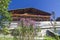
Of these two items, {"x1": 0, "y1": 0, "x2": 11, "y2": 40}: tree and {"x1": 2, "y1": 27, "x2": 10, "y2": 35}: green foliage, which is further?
{"x1": 0, "y1": 0, "x2": 11, "y2": 40}: tree

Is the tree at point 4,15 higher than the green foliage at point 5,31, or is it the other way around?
the tree at point 4,15

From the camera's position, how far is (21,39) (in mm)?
6000

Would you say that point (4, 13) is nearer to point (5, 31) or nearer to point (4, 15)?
point (4, 15)

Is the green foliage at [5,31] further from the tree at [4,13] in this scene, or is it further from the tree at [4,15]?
the tree at [4,13]

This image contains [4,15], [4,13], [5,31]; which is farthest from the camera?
[4,15]

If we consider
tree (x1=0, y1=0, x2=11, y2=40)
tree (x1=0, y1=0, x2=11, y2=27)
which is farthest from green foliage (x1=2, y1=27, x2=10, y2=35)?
tree (x1=0, y1=0, x2=11, y2=27)

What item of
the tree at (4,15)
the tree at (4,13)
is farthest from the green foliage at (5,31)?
the tree at (4,13)

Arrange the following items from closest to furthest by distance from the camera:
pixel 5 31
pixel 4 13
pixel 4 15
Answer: pixel 5 31
pixel 4 13
pixel 4 15

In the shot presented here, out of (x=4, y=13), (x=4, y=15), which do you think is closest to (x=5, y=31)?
(x=4, y=13)

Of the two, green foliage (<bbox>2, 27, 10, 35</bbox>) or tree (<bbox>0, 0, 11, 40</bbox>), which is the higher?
tree (<bbox>0, 0, 11, 40</bbox>)

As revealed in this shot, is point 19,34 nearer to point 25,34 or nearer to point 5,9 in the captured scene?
point 25,34

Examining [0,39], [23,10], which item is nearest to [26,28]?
[0,39]

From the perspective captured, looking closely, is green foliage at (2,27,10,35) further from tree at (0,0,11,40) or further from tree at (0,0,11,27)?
tree at (0,0,11,27)

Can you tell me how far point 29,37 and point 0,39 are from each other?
1.22 meters
